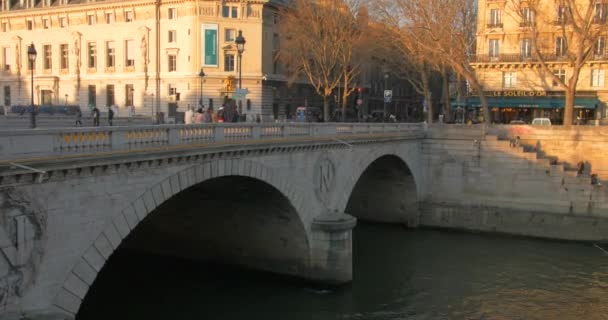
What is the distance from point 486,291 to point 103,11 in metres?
48.6

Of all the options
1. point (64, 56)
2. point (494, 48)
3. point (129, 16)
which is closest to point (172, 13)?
point (129, 16)

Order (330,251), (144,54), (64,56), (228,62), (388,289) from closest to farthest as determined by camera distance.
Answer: (330,251) < (388,289) < (228,62) < (144,54) < (64,56)

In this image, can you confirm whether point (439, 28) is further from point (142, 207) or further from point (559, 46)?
point (142, 207)

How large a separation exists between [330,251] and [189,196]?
601 centimetres

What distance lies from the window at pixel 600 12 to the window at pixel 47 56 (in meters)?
50.2

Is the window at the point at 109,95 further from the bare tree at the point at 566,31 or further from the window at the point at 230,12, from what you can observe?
the bare tree at the point at 566,31

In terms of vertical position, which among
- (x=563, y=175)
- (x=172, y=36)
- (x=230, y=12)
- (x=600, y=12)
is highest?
(x=230, y=12)

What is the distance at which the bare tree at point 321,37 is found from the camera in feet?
163

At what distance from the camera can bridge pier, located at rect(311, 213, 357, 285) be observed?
80.4 feet

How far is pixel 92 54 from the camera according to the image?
62.8 meters

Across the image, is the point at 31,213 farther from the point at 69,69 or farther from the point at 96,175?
the point at 69,69

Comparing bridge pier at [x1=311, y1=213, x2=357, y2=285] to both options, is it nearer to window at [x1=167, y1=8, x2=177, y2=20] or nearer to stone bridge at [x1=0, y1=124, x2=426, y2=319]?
stone bridge at [x1=0, y1=124, x2=426, y2=319]

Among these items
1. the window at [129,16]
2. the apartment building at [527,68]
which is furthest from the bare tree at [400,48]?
the window at [129,16]

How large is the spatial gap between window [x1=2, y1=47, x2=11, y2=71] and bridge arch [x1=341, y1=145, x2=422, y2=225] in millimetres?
45603
